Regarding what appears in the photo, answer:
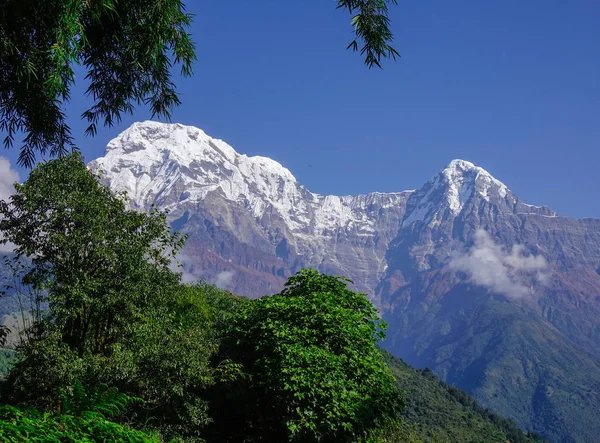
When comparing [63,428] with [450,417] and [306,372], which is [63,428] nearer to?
[306,372]

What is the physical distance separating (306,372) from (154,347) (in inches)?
238

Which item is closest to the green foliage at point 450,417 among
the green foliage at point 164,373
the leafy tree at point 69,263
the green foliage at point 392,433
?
the green foliage at point 392,433

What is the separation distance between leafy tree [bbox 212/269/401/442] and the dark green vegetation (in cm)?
6

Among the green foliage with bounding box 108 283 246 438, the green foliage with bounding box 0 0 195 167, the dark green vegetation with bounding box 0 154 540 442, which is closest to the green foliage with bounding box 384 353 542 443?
the dark green vegetation with bounding box 0 154 540 442

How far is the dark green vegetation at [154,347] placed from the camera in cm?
1956

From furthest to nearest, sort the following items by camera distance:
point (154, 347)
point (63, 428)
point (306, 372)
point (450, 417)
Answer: point (450, 417), point (154, 347), point (306, 372), point (63, 428)

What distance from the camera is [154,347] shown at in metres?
20.2

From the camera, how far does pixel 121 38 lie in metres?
10.4

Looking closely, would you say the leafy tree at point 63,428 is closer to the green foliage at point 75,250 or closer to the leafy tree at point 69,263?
the leafy tree at point 69,263

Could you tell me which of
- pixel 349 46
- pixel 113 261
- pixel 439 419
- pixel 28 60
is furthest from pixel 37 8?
pixel 439 419

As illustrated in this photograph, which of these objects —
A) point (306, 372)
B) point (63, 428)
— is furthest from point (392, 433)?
point (63, 428)

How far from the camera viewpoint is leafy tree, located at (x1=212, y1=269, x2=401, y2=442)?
19.6 m

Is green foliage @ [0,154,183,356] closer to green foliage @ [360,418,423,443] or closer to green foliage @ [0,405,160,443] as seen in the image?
green foliage @ [360,418,423,443]

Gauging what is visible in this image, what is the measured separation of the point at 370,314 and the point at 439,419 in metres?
158
